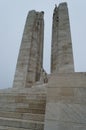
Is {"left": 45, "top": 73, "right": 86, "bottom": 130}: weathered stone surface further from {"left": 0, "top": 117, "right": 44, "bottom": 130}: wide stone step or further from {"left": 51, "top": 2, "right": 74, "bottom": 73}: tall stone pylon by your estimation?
{"left": 51, "top": 2, "right": 74, "bottom": 73}: tall stone pylon

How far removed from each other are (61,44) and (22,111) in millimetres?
8707

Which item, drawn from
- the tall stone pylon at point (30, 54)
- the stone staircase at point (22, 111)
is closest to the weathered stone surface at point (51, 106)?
the stone staircase at point (22, 111)

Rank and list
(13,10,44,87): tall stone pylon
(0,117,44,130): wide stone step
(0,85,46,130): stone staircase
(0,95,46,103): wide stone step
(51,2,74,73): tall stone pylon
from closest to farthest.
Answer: (0,117,44,130): wide stone step → (0,85,46,130): stone staircase → (0,95,46,103): wide stone step → (51,2,74,73): tall stone pylon → (13,10,44,87): tall stone pylon

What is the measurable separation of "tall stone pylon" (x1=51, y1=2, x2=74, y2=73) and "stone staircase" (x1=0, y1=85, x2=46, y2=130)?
6061mm

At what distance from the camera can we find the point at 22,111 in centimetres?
520

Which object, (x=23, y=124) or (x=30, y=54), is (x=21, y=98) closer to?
(x=23, y=124)

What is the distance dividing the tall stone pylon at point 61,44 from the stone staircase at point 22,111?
606 centimetres

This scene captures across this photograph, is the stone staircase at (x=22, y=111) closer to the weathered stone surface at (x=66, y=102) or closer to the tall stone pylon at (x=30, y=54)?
the weathered stone surface at (x=66, y=102)

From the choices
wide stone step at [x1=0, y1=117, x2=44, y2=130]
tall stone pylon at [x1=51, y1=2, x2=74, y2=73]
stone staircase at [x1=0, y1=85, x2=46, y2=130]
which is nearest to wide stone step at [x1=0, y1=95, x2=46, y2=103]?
stone staircase at [x1=0, y1=85, x2=46, y2=130]

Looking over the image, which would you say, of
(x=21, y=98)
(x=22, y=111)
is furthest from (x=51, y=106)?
(x=21, y=98)

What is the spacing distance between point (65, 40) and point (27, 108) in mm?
8812

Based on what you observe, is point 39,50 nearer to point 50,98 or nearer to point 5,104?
point 5,104

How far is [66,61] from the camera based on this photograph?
11914 millimetres

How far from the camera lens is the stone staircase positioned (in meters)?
4.18
